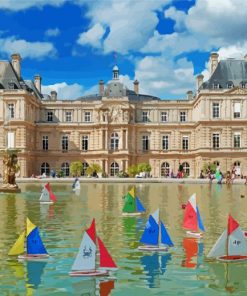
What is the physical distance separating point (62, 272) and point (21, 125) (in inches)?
2305

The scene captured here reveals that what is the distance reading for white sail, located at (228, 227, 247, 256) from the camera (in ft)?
36.1

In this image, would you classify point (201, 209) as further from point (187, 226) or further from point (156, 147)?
point (156, 147)

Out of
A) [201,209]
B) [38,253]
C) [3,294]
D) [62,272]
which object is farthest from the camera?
[201,209]

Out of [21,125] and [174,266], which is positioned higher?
[21,125]

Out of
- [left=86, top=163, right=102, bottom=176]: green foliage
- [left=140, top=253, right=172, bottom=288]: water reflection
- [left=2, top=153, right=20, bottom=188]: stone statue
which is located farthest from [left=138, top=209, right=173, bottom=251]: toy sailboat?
[left=86, top=163, right=102, bottom=176]: green foliage

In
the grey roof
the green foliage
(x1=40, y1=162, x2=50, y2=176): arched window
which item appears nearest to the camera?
the green foliage

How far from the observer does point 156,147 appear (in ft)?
244

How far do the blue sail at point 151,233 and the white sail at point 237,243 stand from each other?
2097 millimetres

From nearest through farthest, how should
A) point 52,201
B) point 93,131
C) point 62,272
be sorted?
point 62,272 < point 52,201 < point 93,131

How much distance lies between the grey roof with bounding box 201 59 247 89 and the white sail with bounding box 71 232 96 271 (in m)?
60.5

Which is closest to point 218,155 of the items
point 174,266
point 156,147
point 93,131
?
point 156,147

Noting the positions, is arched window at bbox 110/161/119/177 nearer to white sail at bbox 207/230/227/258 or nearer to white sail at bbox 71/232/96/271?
white sail at bbox 207/230/227/258

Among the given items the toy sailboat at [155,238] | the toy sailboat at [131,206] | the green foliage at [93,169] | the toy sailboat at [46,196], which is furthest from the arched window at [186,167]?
the toy sailboat at [155,238]

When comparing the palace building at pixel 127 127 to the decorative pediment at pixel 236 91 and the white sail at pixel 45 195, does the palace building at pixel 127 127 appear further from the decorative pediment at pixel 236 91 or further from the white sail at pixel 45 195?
the white sail at pixel 45 195
